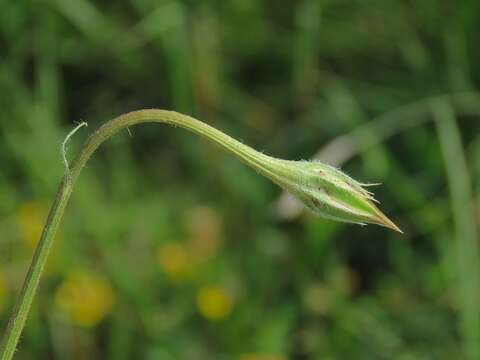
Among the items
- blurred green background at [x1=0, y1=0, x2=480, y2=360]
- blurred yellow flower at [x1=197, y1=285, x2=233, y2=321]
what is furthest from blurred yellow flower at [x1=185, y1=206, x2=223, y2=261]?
blurred yellow flower at [x1=197, y1=285, x2=233, y2=321]

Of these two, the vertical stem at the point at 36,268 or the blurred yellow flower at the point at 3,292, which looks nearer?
the vertical stem at the point at 36,268

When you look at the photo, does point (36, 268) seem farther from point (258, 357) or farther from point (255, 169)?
point (258, 357)

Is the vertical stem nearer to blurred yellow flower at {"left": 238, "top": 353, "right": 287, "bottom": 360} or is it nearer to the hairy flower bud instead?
the hairy flower bud

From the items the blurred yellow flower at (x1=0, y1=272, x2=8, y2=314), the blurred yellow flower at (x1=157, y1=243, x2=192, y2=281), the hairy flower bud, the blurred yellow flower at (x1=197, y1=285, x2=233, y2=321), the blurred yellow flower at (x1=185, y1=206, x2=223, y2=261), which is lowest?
the hairy flower bud

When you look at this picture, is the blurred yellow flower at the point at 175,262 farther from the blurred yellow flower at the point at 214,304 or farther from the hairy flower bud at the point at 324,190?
the hairy flower bud at the point at 324,190

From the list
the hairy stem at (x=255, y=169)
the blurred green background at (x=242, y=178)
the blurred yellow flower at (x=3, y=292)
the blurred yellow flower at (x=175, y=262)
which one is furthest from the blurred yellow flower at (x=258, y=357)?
the hairy stem at (x=255, y=169)

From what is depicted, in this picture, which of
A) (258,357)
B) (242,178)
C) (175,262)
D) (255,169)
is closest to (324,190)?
(255,169)

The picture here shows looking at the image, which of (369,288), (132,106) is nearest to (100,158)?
(132,106)

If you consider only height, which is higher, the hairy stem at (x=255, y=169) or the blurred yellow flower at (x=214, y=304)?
the blurred yellow flower at (x=214, y=304)
